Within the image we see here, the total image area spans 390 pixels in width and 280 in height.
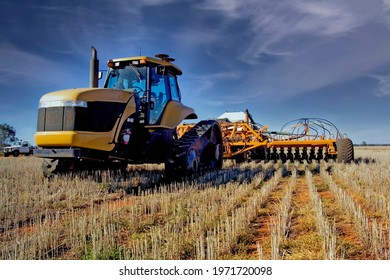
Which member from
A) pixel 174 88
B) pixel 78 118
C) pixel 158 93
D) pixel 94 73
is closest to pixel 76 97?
pixel 78 118

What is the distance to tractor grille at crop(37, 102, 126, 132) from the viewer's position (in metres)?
4.45

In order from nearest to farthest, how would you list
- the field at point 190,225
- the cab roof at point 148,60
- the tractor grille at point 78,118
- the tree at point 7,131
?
the field at point 190,225, the tree at point 7,131, the tractor grille at point 78,118, the cab roof at point 148,60

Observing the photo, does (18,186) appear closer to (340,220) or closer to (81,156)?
(81,156)

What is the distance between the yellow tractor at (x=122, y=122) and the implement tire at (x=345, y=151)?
5.31 meters

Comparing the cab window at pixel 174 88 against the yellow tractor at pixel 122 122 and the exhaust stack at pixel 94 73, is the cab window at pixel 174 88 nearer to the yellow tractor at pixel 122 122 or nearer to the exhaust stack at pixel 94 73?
the yellow tractor at pixel 122 122

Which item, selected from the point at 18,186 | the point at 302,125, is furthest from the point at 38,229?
the point at 302,125

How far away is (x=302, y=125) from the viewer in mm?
12742

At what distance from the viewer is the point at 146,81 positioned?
5707mm

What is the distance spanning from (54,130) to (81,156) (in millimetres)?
513

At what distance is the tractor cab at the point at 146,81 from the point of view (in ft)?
18.5

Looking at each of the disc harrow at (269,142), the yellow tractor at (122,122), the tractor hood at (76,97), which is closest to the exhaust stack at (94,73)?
the yellow tractor at (122,122)

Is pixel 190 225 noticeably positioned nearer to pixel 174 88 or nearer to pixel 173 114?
pixel 173 114

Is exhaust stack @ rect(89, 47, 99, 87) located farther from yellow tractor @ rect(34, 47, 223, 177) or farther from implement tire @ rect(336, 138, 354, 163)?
implement tire @ rect(336, 138, 354, 163)

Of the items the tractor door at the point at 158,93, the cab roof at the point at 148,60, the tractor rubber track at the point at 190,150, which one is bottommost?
the tractor rubber track at the point at 190,150
